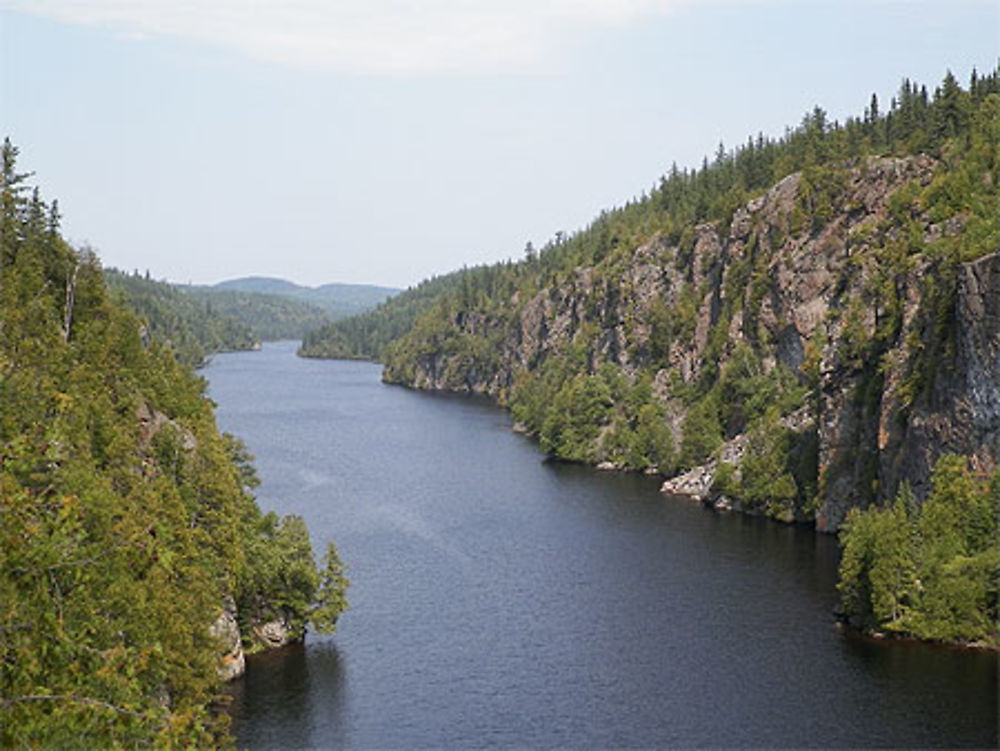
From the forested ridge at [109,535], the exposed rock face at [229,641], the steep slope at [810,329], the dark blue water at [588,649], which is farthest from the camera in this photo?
the steep slope at [810,329]

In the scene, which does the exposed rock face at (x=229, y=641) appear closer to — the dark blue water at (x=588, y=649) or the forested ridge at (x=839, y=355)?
the dark blue water at (x=588, y=649)

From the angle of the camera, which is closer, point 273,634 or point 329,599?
point 273,634

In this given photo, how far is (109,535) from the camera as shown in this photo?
34.2 metres

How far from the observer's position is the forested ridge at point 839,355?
73.1 m

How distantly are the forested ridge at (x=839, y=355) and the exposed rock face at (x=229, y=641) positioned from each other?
131ft

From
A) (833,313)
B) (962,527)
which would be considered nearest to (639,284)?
(833,313)

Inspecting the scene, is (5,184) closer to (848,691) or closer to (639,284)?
(848,691)

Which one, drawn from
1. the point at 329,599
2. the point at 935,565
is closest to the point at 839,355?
the point at 935,565

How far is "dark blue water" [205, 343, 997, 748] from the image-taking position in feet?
183

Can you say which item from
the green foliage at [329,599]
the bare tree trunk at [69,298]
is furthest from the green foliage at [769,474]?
the bare tree trunk at [69,298]

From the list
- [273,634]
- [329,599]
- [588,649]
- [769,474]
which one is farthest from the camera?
[769,474]

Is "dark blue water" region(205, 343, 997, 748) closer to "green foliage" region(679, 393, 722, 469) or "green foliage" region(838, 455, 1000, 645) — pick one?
"green foliage" region(838, 455, 1000, 645)

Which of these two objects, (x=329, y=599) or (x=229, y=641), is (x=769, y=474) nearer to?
(x=329, y=599)

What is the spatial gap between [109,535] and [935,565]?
55222 millimetres
